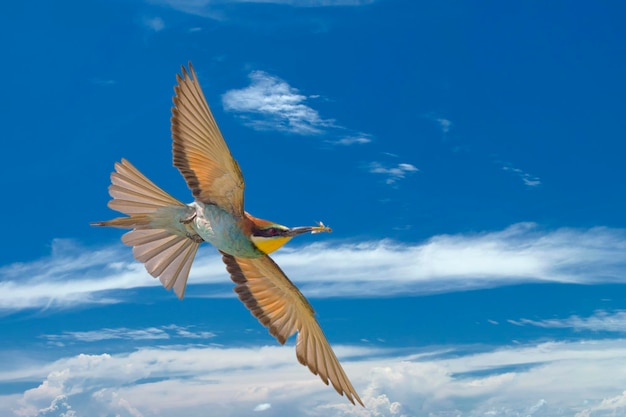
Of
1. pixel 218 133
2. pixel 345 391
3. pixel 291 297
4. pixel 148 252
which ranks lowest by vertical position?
pixel 345 391

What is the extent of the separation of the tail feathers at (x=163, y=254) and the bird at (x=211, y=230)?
0.06 ft

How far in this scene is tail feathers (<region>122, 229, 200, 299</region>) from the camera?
12734mm

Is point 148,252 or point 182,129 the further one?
point 148,252

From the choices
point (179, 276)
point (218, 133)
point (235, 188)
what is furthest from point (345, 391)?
point (218, 133)

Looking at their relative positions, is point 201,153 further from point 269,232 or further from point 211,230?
point 269,232

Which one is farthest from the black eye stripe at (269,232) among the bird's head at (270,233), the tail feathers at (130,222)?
the tail feathers at (130,222)

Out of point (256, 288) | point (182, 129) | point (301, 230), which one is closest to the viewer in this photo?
point (301, 230)

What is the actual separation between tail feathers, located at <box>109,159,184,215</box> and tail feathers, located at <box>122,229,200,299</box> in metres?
0.79

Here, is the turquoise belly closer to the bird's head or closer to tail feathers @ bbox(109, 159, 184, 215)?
the bird's head

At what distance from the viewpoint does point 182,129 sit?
1118 cm

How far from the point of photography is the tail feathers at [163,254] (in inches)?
501

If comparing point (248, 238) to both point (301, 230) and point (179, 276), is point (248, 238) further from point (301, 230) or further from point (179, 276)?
point (179, 276)

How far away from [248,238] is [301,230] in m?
0.91

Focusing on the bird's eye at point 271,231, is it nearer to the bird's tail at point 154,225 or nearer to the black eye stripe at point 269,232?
the black eye stripe at point 269,232
